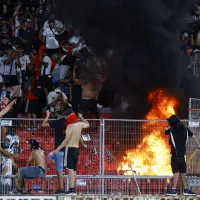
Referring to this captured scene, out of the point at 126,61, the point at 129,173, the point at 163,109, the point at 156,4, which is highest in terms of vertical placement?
the point at 156,4

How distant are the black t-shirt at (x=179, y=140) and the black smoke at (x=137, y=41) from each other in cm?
440

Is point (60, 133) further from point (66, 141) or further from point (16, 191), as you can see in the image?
point (16, 191)

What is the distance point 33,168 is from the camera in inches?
658

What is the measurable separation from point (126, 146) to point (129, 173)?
2.12 feet

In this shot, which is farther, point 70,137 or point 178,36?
point 178,36

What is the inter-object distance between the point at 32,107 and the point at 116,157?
3.55m

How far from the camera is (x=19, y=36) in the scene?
2306cm

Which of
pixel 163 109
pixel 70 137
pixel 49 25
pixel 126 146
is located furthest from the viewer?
pixel 49 25

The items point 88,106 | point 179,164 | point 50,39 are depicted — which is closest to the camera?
point 179,164

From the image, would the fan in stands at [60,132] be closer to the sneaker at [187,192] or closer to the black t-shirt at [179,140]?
the black t-shirt at [179,140]

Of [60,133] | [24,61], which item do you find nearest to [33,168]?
[60,133]

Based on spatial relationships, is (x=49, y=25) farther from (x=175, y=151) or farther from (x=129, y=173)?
(x=175, y=151)

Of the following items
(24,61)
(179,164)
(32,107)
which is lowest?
(179,164)

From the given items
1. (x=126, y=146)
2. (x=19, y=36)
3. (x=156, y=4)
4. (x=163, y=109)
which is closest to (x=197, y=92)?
(x=163, y=109)
